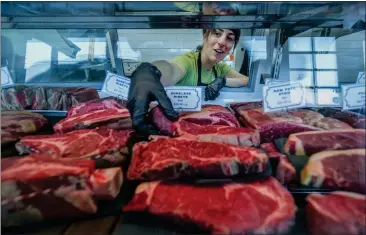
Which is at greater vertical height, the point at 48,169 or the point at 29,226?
the point at 48,169

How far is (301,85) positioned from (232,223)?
0.74 m

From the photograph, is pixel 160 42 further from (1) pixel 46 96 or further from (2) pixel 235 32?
(1) pixel 46 96

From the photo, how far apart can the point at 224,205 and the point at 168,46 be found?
80 cm

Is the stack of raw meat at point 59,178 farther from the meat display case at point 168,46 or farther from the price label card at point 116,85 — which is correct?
the price label card at point 116,85

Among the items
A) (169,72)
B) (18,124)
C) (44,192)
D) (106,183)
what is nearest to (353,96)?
(169,72)

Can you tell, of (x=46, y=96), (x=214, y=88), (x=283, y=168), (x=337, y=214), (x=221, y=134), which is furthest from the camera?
(x=46, y=96)

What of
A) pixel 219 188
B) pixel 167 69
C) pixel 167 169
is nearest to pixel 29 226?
pixel 167 169

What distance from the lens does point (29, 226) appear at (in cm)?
116

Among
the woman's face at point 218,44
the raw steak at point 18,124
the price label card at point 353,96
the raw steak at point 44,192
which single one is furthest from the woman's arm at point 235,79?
the raw steak at point 18,124

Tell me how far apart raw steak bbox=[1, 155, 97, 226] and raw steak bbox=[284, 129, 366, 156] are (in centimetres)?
83

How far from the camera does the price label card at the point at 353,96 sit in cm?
130

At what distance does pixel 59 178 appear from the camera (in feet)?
3.64

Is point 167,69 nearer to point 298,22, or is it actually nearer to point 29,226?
point 298,22

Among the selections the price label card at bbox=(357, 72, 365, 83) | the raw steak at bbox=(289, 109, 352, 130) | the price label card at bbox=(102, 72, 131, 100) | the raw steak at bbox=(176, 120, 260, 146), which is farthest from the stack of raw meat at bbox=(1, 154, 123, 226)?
the price label card at bbox=(357, 72, 365, 83)
